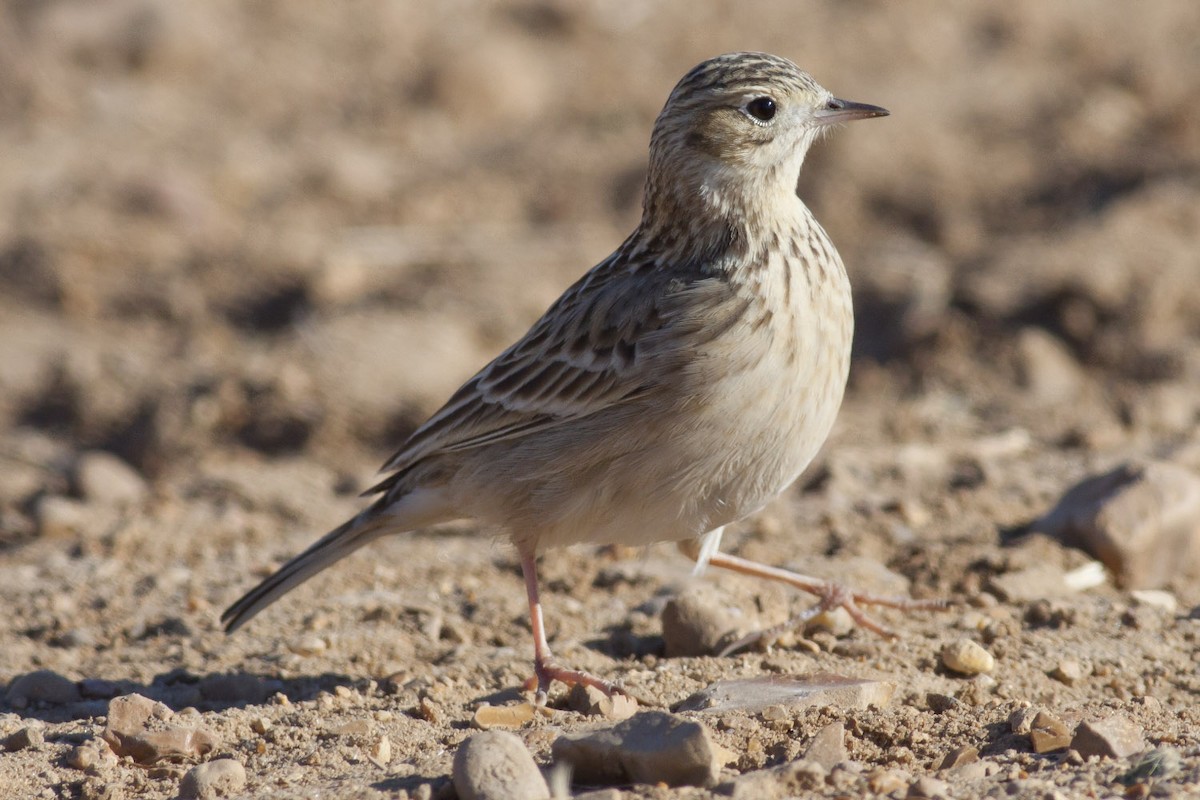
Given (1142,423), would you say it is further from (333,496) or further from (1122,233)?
(333,496)

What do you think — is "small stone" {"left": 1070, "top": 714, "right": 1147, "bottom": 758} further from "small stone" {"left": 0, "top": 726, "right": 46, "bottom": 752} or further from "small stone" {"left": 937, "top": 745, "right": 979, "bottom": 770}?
"small stone" {"left": 0, "top": 726, "right": 46, "bottom": 752}

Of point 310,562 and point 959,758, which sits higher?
point 310,562

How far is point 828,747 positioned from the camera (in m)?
4.26

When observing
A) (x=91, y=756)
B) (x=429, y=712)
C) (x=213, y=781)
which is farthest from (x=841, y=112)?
(x=91, y=756)

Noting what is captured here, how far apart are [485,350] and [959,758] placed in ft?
16.5

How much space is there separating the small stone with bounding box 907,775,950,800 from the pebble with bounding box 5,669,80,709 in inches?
119

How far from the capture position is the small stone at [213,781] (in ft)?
14.1

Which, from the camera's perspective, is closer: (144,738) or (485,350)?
(144,738)

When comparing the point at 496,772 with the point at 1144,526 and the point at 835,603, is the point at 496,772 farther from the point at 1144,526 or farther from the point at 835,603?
the point at 1144,526

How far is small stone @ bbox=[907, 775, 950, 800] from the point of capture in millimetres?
3857

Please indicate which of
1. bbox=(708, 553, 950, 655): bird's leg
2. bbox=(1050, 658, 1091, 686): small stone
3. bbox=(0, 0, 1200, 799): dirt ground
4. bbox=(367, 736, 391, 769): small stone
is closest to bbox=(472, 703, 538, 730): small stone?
bbox=(0, 0, 1200, 799): dirt ground

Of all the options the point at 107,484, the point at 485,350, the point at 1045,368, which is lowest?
the point at 1045,368

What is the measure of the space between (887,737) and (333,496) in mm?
3865

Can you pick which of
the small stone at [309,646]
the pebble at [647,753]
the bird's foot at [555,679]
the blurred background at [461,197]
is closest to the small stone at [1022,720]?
the pebble at [647,753]
